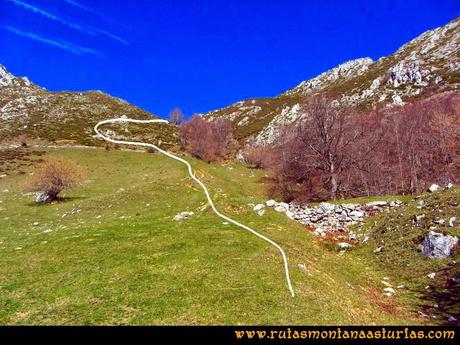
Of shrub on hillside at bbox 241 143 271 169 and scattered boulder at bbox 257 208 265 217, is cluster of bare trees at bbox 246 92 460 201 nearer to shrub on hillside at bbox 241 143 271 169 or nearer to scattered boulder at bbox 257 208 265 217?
shrub on hillside at bbox 241 143 271 169

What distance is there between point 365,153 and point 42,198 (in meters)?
40.4

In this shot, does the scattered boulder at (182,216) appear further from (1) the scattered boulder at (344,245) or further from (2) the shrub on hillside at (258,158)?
(2) the shrub on hillside at (258,158)

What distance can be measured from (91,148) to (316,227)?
69926mm

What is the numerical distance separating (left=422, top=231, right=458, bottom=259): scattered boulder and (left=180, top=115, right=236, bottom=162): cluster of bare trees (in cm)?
6330

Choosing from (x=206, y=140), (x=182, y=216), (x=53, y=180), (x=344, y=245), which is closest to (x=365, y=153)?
(x=344, y=245)

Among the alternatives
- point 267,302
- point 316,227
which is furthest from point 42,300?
point 316,227

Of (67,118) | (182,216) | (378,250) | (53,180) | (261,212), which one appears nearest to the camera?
(378,250)

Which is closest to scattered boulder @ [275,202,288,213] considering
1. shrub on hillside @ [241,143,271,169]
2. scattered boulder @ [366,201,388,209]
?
scattered boulder @ [366,201,388,209]

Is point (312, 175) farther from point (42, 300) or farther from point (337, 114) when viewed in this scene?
point (42, 300)

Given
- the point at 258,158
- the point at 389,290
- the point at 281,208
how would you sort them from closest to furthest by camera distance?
the point at 389,290 → the point at 281,208 → the point at 258,158

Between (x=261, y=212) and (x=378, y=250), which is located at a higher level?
(x=261, y=212)

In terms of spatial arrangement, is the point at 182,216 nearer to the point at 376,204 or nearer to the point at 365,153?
the point at 376,204

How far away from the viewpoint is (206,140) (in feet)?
289

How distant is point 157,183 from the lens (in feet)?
155
